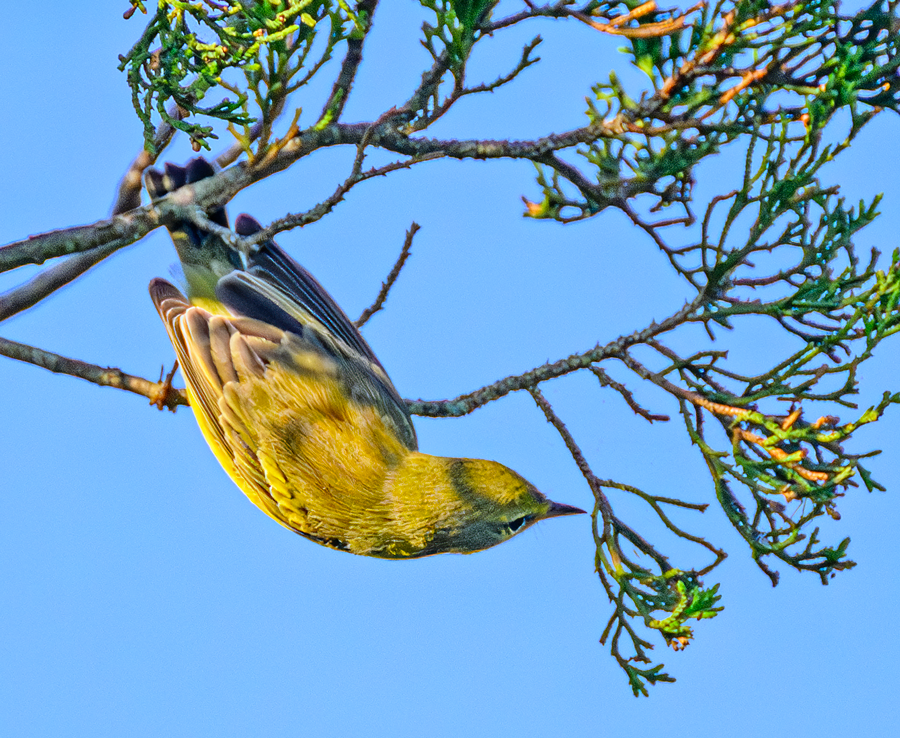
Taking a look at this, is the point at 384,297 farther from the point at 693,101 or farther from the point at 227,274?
the point at 693,101

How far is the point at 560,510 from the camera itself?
17.0ft

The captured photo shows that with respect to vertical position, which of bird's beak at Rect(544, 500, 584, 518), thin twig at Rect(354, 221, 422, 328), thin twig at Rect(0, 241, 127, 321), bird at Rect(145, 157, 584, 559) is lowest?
bird's beak at Rect(544, 500, 584, 518)

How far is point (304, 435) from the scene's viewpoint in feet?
17.2

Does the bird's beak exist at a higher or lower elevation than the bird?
lower

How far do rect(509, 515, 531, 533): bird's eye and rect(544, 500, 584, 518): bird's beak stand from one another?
122mm

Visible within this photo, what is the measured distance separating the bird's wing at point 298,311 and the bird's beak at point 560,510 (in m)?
1.02

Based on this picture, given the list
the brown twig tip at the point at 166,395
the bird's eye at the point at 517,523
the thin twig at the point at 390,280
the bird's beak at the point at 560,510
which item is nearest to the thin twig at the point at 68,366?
the brown twig tip at the point at 166,395

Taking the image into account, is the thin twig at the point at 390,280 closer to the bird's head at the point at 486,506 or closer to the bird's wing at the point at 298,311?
the bird's wing at the point at 298,311

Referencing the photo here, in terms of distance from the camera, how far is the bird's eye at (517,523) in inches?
Answer: 202

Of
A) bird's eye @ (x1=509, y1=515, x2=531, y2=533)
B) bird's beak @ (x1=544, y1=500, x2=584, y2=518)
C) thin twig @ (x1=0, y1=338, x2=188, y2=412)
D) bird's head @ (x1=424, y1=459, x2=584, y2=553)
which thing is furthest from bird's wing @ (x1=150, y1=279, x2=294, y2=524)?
A: bird's beak @ (x1=544, y1=500, x2=584, y2=518)

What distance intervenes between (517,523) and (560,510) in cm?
27

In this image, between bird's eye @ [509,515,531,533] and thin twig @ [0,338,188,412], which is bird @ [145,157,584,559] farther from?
thin twig @ [0,338,188,412]

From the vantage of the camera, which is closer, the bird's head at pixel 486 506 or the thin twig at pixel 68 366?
the bird's head at pixel 486 506

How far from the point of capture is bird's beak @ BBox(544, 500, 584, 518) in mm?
5168
